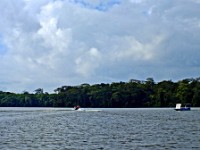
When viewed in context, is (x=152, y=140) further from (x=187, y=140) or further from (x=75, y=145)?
(x=75, y=145)

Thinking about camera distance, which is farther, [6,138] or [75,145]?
[6,138]

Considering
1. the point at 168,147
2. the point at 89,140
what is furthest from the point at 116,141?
the point at 168,147

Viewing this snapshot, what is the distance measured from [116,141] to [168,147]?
7412 millimetres

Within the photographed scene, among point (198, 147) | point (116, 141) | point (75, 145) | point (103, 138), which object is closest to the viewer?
point (198, 147)

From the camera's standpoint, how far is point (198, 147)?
4250 centimetres

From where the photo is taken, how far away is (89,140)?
165 feet

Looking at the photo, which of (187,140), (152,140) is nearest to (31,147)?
(152,140)

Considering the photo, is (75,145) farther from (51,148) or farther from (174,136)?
(174,136)

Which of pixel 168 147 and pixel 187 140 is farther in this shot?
pixel 187 140

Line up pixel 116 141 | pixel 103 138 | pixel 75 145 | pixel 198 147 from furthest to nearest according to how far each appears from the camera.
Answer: pixel 103 138 → pixel 116 141 → pixel 75 145 → pixel 198 147

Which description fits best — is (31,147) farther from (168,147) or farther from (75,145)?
(168,147)

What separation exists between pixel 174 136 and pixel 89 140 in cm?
1051

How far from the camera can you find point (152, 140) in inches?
1927

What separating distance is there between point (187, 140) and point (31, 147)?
16797 millimetres
